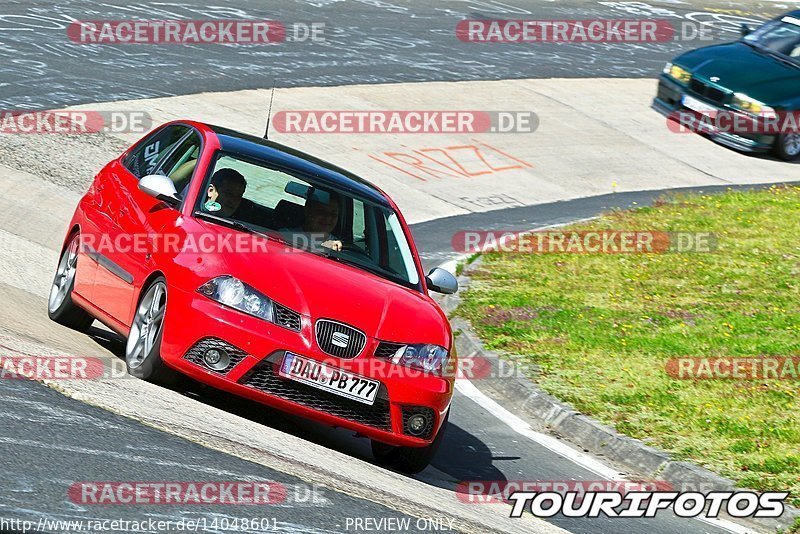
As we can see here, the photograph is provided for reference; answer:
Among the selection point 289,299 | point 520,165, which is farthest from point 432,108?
point 289,299

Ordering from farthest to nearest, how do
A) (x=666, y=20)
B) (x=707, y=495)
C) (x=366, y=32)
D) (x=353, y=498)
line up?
(x=666, y=20) < (x=366, y=32) < (x=707, y=495) < (x=353, y=498)

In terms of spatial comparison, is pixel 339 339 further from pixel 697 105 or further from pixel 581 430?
pixel 697 105

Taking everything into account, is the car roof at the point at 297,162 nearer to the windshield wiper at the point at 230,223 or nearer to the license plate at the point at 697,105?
the windshield wiper at the point at 230,223

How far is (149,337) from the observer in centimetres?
739

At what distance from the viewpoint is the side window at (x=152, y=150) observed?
891cm

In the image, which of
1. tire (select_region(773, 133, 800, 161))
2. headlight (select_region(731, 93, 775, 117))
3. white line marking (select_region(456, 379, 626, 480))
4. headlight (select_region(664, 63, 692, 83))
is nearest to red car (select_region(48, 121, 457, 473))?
white line marking (select_region(456, 379, 626, 480))

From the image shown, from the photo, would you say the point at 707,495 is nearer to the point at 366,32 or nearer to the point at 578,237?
the point at 578,237

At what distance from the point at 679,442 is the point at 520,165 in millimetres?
10239

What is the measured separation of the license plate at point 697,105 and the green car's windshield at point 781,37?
1.67 m

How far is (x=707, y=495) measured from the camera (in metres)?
8.05

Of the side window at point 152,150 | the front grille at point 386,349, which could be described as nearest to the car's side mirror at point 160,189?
the side window at point 152,150

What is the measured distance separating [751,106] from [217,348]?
47.6 feet

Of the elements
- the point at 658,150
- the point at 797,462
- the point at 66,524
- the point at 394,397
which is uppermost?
the point at 66,524

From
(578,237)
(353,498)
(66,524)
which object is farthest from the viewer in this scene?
(578,237)
